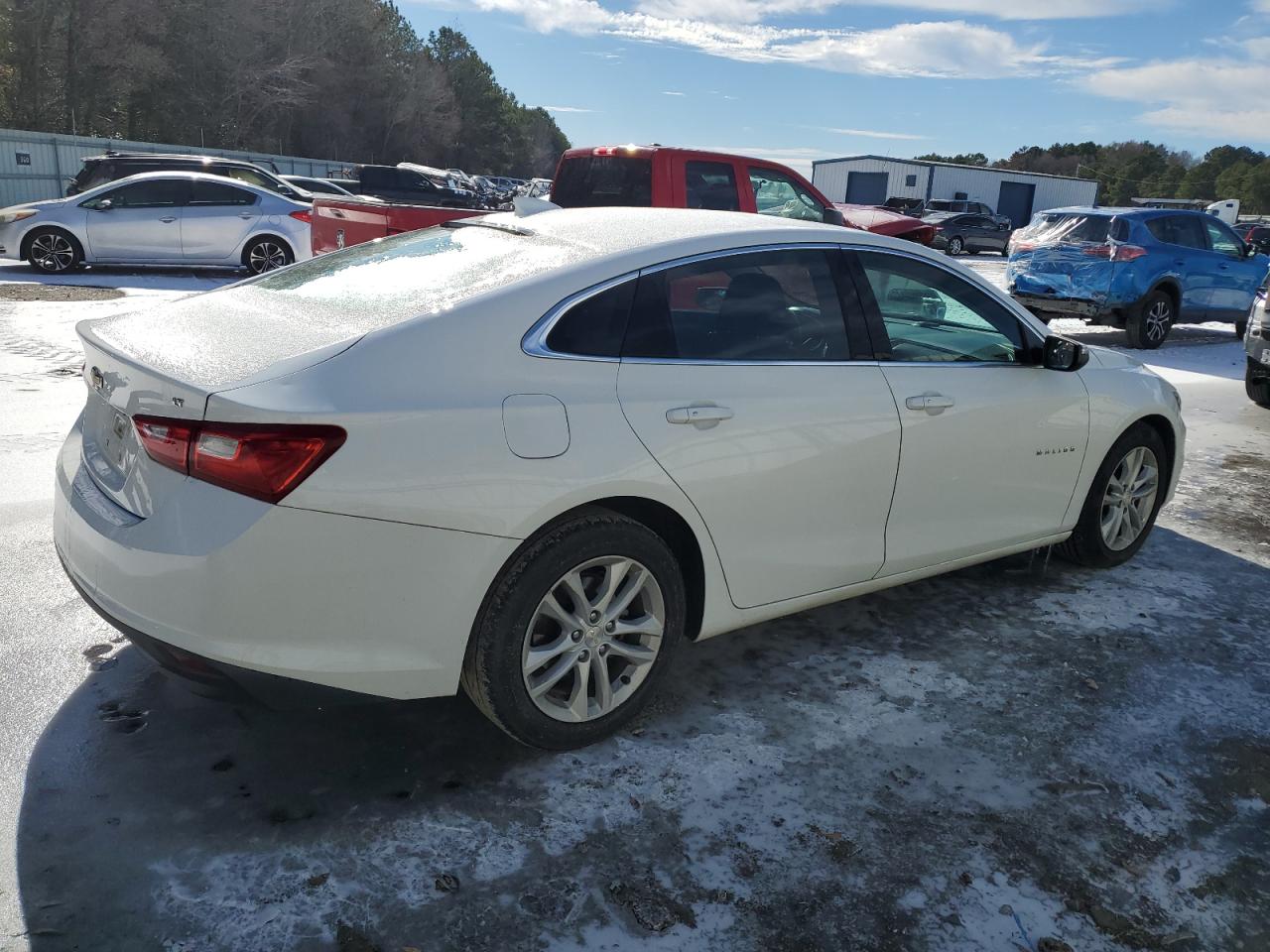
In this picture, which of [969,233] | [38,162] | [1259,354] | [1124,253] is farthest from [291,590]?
[969,233]

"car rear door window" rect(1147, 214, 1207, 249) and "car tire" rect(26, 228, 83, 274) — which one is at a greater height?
"car rear door window" rect(1147, 214, 1207, 249)

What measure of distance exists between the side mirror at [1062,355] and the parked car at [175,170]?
13.7m

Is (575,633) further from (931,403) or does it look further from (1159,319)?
(1159,319)

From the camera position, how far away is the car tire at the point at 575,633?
2773 millimetres

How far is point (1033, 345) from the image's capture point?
13.6 ft

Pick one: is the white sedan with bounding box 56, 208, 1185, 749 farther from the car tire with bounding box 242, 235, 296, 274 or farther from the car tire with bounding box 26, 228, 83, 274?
the car tire with bounding box 26, 228, 83, 274

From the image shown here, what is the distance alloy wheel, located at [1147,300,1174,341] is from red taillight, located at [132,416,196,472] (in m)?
12.9

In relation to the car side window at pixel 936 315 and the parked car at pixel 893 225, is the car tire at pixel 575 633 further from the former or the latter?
the parked car at pixel 893 225

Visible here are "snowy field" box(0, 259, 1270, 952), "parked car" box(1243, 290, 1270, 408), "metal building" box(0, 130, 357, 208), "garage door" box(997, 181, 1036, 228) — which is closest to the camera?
"snowy field" box(0, 259, 1270, 952)

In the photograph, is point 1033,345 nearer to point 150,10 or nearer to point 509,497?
point 509,497

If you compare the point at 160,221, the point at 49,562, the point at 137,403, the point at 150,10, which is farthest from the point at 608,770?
the point at 150,10

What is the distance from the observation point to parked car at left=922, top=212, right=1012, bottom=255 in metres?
35.8

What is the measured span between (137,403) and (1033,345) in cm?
332

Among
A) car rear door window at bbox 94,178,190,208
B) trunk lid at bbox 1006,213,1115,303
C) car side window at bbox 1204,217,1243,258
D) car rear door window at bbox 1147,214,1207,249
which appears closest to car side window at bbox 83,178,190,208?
car rear door window at bbox 94,178,190,208
